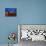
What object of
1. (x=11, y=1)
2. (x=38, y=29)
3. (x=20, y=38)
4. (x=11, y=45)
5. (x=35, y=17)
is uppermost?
(x=11, y=1)

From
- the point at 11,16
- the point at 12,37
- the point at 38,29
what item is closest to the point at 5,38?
the point at 12,37

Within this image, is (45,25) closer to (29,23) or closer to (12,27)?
(29,23)

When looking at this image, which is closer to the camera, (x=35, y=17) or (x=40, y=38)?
(x=40, y=38)

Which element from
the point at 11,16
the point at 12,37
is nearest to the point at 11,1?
the point at 11,16

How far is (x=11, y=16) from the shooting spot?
2916 mm

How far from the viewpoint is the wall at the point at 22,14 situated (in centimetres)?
290

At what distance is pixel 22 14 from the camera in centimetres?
295

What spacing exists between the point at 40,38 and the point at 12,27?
77 cm

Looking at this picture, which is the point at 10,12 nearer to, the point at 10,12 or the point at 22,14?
the point at 10,12

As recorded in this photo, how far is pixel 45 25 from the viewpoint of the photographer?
290cm

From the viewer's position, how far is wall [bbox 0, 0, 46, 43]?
290cm

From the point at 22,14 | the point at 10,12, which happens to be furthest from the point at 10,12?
the point at 22,14

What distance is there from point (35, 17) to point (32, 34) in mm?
473

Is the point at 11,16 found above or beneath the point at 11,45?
above
